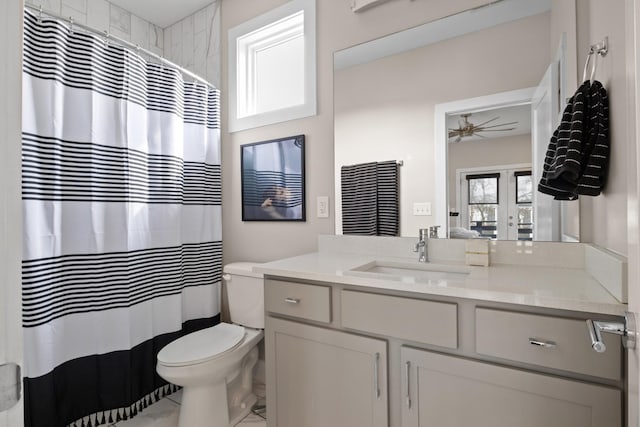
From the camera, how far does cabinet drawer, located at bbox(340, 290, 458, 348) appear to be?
1.08 m

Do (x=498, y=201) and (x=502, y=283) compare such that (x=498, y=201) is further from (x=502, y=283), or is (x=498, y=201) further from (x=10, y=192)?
(x=10, y=192)

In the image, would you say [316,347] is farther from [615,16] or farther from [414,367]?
[615,16]

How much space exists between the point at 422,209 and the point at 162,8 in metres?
2.39

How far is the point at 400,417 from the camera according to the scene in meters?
1.17

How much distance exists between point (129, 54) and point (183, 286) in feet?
4.63

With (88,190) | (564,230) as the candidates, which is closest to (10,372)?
(88,190)

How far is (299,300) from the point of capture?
1.38m

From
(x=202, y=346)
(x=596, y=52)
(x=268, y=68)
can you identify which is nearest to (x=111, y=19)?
(x=268, y=68)

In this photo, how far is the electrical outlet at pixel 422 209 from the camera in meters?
1.62

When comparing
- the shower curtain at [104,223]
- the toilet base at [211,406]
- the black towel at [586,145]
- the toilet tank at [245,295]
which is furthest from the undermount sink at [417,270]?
the shower curtain at [104,223]

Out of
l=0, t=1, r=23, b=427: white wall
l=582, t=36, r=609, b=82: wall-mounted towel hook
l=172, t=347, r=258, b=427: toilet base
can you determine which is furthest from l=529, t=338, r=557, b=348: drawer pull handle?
l=172, t=347, r=258, b=427: toilet base

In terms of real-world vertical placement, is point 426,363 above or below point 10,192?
below

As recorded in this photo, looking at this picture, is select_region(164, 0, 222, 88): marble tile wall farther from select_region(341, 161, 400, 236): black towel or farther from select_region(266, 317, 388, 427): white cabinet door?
select_region(266, 317, 388, 427): white cabinet door

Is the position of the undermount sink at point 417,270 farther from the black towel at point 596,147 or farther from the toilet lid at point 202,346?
the toilet lid at point 202,346
